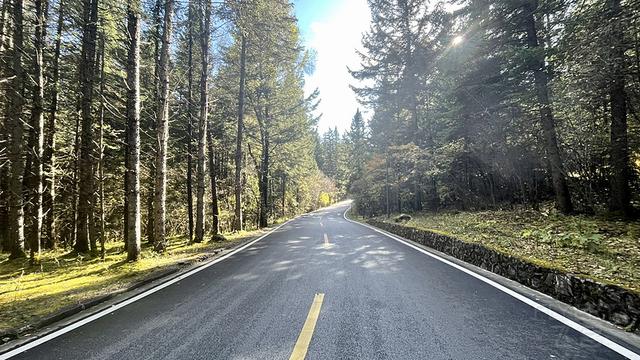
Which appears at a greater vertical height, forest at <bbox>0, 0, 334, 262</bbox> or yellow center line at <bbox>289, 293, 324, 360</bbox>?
forest at <bbox>0, 0, 334, 262</bbox>

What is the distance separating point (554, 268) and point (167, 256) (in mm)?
10085

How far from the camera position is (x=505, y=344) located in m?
3.61

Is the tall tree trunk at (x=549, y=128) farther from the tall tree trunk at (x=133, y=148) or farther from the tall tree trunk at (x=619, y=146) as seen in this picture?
the tall tree trunk at (x=133, y=148)

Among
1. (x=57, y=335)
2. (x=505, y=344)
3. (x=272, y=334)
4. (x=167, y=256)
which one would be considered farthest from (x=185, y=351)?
(x=167, y=256)

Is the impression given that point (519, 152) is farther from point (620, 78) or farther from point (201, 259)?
point (201, 259)

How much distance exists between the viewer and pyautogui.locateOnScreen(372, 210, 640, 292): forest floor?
5688 millimetres

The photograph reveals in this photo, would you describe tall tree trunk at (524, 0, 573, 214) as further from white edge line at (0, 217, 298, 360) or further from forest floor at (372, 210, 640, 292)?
white edge line at (0, 217, 298, 360)

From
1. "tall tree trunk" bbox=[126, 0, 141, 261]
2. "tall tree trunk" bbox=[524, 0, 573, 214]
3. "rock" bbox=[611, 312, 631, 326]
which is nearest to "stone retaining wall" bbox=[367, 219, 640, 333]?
"rock" bbox=[611, 312, 631, 326]

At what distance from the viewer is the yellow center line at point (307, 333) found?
3395mm

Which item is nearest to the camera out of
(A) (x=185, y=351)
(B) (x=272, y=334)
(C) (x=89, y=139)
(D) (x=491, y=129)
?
(A) (x=185, y=351)

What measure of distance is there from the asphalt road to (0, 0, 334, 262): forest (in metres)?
5.36

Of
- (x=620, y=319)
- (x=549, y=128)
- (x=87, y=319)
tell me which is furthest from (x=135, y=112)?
(x=549, y=128)

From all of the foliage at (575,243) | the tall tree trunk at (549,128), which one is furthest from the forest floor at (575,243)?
the tall tree trunk at (549,128)

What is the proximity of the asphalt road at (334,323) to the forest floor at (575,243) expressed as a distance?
1.57 meters
